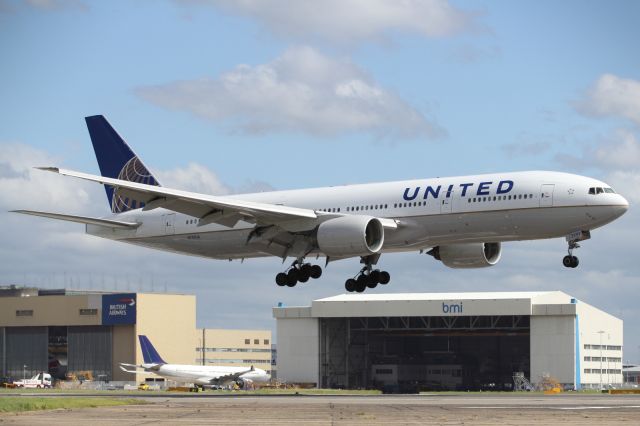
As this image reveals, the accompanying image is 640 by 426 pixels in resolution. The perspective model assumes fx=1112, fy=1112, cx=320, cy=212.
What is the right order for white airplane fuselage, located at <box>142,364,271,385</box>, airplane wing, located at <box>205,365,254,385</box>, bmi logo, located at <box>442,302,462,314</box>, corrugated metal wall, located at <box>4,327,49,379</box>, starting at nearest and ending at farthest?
airplane wing, located at <box>205,365,254,385</box> → white airplane fuselage, located at <box>142,364,271,385</box> → bmi logo, located at <box>442,302,462,314</box> → corrugated metal wall, located at <box>4,327,49,379</box>

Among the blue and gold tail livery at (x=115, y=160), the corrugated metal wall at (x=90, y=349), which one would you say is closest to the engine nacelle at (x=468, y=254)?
the blue and gold tail livery at (x=115, y=160)

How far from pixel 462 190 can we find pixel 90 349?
378ft

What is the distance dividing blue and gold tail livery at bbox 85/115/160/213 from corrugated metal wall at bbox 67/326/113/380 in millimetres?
88041

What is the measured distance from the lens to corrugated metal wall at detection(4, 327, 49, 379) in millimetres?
169375

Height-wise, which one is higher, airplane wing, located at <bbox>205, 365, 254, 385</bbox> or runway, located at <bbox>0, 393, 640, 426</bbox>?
runway, located at <bbox>0, 393, 640, 426</bbox>

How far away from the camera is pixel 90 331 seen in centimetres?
16688

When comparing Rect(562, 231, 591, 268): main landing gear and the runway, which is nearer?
the runway

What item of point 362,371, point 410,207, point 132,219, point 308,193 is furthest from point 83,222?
point 362,371

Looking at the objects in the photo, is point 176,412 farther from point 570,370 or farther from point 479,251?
point 570,370

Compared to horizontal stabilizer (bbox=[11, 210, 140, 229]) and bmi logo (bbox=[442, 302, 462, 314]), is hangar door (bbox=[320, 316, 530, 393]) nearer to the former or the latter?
bmi logo (bbox=[442, 302, 462, 314])

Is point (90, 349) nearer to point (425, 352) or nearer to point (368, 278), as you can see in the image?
point (425, 352)

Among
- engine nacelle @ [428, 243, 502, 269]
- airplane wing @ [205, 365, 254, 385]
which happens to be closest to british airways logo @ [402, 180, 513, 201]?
engine nacelle @ [428, 243, 502, 269]

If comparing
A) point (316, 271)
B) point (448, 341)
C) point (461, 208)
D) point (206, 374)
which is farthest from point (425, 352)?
point (461, 208)

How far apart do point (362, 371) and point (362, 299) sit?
12265 millimetres
